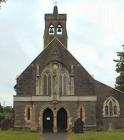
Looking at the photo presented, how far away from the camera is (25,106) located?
60719 millimetres

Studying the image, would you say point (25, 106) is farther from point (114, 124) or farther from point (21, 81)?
point (114, 124)

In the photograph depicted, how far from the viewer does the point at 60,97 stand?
200ft

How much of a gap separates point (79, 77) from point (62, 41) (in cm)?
771

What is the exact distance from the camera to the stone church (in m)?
60.4

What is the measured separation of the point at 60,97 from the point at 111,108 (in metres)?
6.29

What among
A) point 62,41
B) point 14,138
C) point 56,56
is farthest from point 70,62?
point 14,138

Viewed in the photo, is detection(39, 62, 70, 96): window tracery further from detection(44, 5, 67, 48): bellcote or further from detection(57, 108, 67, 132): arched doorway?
detection(44, 5, 67, 48): bellcote

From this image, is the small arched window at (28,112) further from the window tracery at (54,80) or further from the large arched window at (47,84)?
the large arched window at (47,84)

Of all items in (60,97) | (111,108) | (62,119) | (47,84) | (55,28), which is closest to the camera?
(60,97)

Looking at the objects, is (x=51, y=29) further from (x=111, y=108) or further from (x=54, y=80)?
(x=111, y=108)

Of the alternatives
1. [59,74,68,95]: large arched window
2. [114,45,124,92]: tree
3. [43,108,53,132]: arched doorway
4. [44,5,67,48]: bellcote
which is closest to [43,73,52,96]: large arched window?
[59,74,68,95]: large arched window

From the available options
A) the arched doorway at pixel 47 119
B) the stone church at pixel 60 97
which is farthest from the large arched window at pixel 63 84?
the arched doorway at pixel 47 119

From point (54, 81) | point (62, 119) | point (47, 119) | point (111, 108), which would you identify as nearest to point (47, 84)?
point (54, 81)

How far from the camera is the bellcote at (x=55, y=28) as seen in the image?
6800 centimetres
